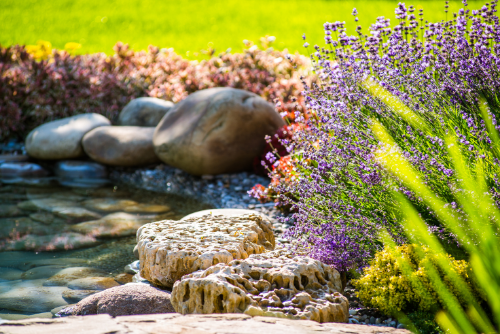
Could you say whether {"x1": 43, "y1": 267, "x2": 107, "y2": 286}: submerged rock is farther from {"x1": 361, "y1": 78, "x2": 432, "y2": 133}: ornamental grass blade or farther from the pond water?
{"x1": 361, "y1": 78, "x2": 432, "y2": 133}: ornamental grass blade

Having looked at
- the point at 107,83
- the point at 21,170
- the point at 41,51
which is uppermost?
the point at 41,51

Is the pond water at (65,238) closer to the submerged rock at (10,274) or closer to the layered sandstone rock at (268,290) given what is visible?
the submerged rock at (10,274)

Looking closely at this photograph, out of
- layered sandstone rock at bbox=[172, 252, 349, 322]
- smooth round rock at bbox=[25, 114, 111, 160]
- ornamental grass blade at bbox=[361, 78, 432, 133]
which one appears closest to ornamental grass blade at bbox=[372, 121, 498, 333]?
ornamental grass blade at bbox=[361, 78, 432, 133]

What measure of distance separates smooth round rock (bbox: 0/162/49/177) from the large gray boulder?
92 centimetres

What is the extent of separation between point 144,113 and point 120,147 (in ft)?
3.53

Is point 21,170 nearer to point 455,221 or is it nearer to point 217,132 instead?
point 217,132

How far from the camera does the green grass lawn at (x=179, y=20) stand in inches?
589

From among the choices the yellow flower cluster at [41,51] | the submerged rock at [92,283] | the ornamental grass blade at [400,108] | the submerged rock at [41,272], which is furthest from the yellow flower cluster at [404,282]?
the yellow flower cluster at [41,51]

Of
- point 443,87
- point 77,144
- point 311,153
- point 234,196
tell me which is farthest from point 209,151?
point 443,87

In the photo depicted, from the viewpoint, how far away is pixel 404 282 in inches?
109

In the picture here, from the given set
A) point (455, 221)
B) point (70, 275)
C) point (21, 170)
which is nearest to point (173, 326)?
point (455, 221)

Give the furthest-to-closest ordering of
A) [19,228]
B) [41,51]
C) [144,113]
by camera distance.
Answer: [41,51] → [144,113] → [19,228]

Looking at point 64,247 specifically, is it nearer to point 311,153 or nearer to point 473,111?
point 311,153

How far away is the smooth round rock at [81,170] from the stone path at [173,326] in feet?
18.6
